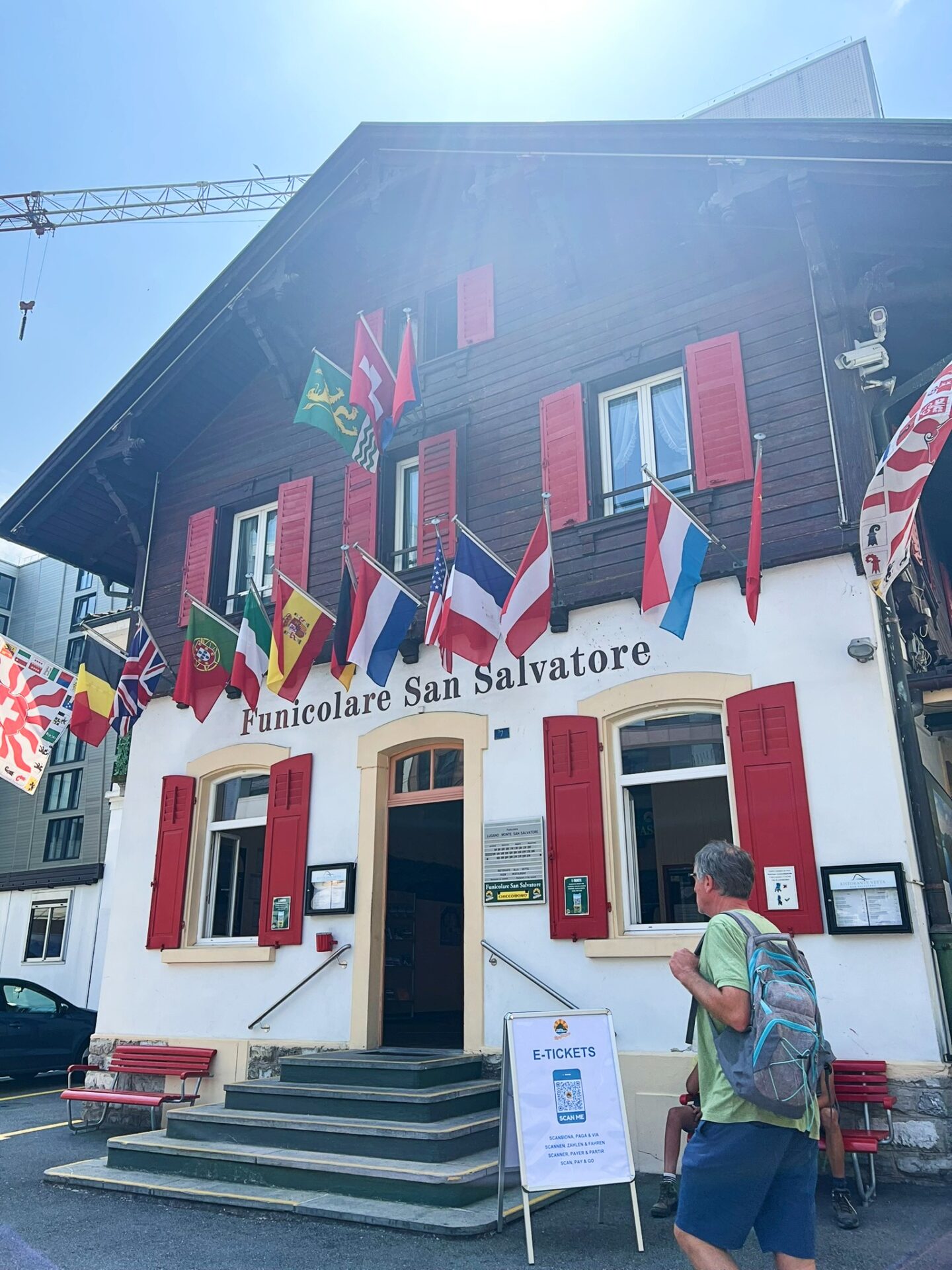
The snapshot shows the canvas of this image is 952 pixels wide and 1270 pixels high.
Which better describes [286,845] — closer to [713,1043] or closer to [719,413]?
[719,413]

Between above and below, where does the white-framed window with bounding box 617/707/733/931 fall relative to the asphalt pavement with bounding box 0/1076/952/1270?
above

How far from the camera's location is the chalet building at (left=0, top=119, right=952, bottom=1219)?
704 centimetres

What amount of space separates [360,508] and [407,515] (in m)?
0.48

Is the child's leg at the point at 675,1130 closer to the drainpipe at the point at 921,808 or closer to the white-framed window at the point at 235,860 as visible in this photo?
the drainpipe at the point at 921,808

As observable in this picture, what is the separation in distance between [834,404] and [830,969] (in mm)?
4205

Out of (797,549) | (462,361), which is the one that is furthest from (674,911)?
(462,361)

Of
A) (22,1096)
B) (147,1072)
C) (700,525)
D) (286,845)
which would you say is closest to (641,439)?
(700,525)

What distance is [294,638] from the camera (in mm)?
9258

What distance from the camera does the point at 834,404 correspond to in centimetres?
775

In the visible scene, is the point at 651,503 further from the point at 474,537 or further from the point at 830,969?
the point at 830,969

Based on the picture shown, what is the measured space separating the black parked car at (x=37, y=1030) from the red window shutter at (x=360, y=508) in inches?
313

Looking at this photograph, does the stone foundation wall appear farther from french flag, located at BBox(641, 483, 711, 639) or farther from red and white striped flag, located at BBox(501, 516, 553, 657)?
red and white striped flag, located at BBox(501, 516, 553, 657)

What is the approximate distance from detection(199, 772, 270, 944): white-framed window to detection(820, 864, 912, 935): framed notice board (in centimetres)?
561

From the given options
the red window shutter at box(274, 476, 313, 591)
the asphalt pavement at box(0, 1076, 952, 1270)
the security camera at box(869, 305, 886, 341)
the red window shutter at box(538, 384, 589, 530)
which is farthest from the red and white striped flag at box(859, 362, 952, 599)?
the red window shutter at box(274, 476, 313, 591)
